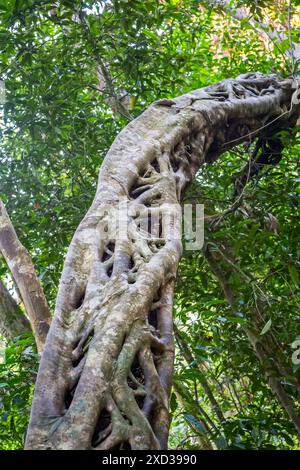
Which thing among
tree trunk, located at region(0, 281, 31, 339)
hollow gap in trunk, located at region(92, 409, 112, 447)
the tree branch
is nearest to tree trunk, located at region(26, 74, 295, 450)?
hollow gap in trunk, located at region(92, 409, 112, 447)

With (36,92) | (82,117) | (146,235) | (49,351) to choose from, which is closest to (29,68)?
(36,92)

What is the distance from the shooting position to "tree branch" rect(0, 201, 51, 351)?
204cm

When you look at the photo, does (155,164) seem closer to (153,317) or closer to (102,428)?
(153,317)

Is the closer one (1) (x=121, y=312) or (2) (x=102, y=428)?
(2) (x=102, y=428)

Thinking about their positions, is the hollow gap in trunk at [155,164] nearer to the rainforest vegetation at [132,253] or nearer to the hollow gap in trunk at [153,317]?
the rainforest vegetation at [132,253]

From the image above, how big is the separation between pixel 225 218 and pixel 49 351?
83.1 inches

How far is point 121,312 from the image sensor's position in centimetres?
151

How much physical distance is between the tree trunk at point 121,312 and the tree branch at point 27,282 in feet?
1.08

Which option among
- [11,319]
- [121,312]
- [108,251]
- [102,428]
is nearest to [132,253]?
[108,251]

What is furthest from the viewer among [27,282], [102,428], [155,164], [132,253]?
[155,164]

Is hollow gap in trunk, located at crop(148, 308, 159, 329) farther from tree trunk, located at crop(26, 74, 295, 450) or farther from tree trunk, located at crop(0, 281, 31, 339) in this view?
tree trunk, located at crop(0, 281, 31, 339)

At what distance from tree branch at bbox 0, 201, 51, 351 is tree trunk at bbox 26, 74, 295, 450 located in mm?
329

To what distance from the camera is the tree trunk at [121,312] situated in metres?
1.27

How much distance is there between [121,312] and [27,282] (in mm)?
A: 751
